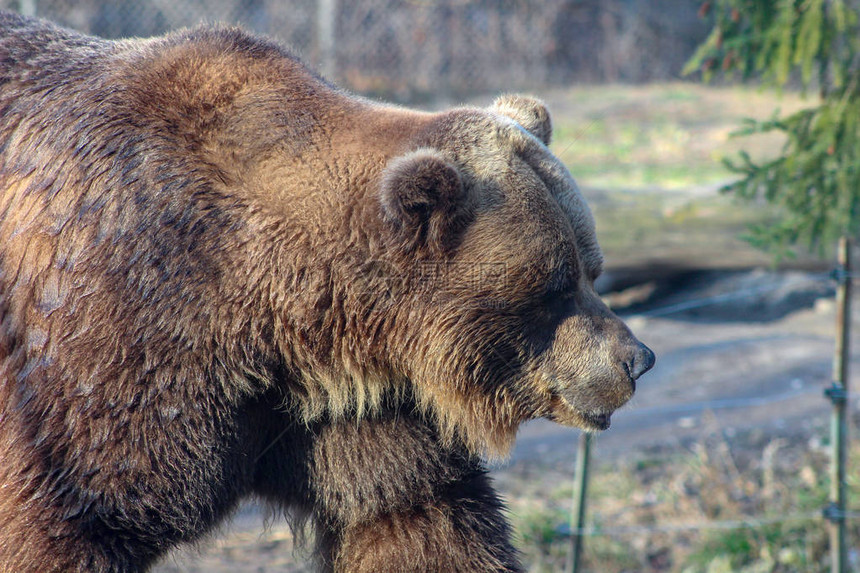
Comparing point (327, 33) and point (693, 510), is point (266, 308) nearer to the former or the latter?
point (693, 510)

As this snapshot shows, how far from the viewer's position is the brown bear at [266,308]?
96.1 inches

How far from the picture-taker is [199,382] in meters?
2.49

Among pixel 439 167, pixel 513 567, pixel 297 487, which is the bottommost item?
pixel 513 567

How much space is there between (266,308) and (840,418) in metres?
3.02

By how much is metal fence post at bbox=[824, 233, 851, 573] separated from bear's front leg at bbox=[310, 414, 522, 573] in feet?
6.55

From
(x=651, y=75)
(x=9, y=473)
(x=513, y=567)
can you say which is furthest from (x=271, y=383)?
(x=651, y=75)

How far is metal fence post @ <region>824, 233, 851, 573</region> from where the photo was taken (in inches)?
163

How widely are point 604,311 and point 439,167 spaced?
75 cm

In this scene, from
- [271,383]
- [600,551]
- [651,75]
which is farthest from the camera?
[651,75]

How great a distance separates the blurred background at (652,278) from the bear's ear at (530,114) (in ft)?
0.77

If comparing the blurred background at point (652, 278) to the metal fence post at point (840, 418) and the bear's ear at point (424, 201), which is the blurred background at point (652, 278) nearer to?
the metal fence post at point (840, 418)

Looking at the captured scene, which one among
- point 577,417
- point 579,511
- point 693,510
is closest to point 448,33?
point 693,510

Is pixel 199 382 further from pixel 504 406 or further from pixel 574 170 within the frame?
pixel 574 170

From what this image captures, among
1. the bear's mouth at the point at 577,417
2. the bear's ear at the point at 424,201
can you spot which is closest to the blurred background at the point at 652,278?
the bear's ear at the point at 424,201
